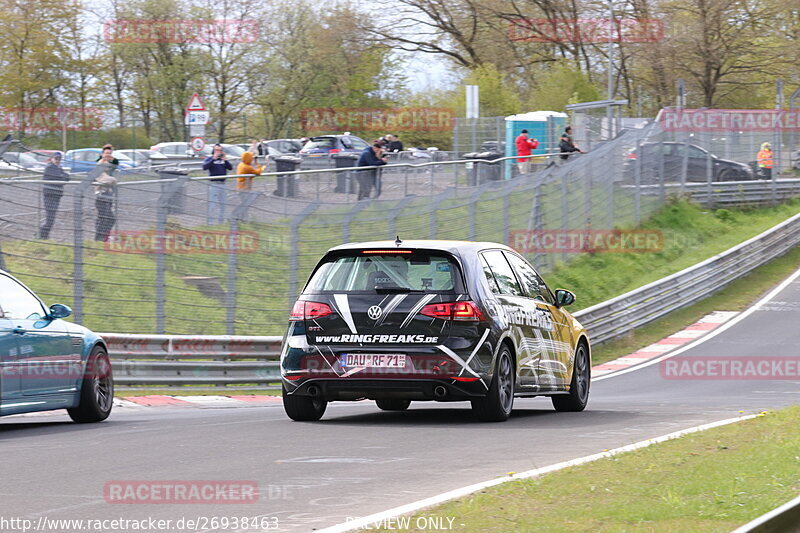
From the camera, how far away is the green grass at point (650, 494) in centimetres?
602

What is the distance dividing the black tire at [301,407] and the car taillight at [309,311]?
683 millimetres

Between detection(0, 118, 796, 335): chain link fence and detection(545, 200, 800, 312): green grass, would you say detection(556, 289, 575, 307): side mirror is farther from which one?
detection(545, 200, 800, 312): green grass

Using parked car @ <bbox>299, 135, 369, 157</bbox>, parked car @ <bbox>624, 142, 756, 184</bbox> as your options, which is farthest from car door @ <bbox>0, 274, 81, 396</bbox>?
parked car @ <bbox>299, 135, 369, 157</bbox>

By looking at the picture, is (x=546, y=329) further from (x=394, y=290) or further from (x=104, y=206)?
(x=104, y=206)

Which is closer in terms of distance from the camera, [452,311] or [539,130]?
[452,311]

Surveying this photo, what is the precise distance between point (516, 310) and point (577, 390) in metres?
2.11

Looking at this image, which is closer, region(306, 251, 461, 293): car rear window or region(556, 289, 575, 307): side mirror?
region(306, 251, 461, 293): car rear window

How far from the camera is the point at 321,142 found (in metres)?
49.8

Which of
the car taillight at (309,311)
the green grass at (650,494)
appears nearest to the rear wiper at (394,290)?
the car taillight at (309,311)

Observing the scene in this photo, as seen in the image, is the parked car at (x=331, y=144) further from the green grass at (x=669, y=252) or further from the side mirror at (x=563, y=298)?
the side mirror at (x=563, y=298)

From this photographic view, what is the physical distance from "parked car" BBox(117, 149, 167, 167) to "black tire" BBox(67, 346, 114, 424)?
3452cm

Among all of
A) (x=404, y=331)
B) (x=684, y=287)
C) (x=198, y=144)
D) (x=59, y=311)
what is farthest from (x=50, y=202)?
(x=198, y=144)

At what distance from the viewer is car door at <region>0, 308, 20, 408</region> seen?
10273mm

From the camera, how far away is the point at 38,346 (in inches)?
429
